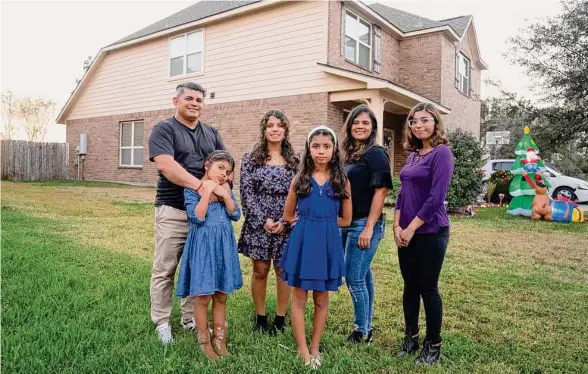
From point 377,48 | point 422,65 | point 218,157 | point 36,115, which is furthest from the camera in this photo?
point 36,115

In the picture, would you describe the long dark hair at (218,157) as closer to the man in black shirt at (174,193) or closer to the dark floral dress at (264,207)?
the man in black shirt at (174,193)

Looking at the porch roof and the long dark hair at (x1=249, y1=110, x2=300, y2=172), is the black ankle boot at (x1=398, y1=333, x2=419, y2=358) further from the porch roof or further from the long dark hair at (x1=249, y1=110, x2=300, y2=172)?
the porch roof

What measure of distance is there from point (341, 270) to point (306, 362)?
0.62 meters

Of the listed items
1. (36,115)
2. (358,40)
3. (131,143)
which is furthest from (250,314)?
(36,115)

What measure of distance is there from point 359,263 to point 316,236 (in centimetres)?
50

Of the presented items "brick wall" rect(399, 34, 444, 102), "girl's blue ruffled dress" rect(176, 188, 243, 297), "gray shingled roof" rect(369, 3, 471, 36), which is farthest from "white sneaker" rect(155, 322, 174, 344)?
"gray shingled roof" rect(369, 3, 471, 36)

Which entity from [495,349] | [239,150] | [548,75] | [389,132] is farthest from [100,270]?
[548,75]

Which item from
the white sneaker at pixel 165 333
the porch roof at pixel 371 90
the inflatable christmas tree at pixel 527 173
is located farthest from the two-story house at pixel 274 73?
the white sneaker at pixel 165 333

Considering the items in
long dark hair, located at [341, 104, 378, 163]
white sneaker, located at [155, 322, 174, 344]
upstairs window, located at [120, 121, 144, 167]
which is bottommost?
white sneaker, located at [155, 322, 174, 344]

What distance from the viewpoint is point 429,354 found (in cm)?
297

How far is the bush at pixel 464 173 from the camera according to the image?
1079 cm

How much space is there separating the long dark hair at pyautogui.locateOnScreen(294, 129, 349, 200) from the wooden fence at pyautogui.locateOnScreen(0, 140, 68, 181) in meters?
20.4

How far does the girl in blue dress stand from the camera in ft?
9.44

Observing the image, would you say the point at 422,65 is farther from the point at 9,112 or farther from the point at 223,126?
the point at 9,112
